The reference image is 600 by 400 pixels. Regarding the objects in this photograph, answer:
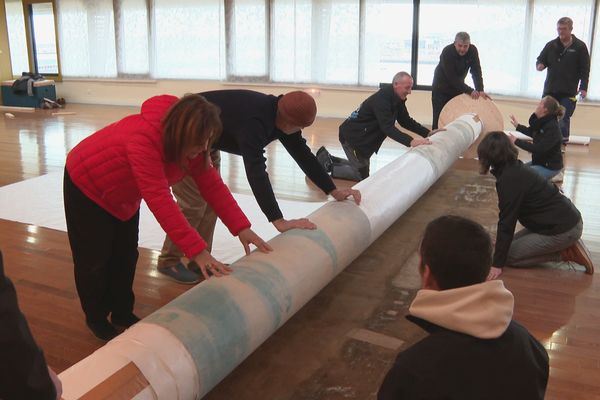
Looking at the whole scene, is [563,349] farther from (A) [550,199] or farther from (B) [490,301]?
(B) [490,301]

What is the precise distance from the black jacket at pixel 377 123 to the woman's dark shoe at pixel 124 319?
2373 millimetres

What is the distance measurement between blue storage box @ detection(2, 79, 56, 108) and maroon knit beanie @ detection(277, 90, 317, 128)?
30.1 ft

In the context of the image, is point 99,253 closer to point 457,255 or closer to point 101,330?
point 101,330

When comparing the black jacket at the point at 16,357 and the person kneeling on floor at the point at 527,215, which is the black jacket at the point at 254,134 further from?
the black jacket at the point at 16,357

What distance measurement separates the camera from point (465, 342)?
3.18ft

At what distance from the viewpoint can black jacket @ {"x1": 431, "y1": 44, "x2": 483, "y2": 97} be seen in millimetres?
5270

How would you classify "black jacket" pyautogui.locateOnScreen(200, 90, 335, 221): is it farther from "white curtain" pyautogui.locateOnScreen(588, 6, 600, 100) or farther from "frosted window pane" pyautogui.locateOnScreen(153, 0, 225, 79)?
"frosted window pane" pyautogui.locateOnScreen(153, 0, 225, 79)

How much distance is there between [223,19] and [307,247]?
25.5ft

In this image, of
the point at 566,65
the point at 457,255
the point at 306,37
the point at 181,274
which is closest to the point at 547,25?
the point at 566,65

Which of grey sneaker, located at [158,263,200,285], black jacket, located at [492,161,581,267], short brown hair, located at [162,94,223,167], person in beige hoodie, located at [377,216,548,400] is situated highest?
short brown hair, located at [162,94,223,167]

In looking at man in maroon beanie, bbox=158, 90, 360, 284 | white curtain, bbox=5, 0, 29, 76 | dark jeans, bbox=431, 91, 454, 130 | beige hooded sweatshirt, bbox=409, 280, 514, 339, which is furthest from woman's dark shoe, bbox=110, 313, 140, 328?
white curtain, bbox=5, 0, 29, 76

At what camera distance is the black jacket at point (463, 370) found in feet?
3.15

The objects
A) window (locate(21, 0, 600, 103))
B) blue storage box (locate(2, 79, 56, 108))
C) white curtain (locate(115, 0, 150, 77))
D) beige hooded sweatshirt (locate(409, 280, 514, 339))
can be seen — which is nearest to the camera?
beige hooded sweatshirt (locate(409, 280, 514, 339))

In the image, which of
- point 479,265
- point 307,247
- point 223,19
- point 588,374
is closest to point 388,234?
point 307,247
